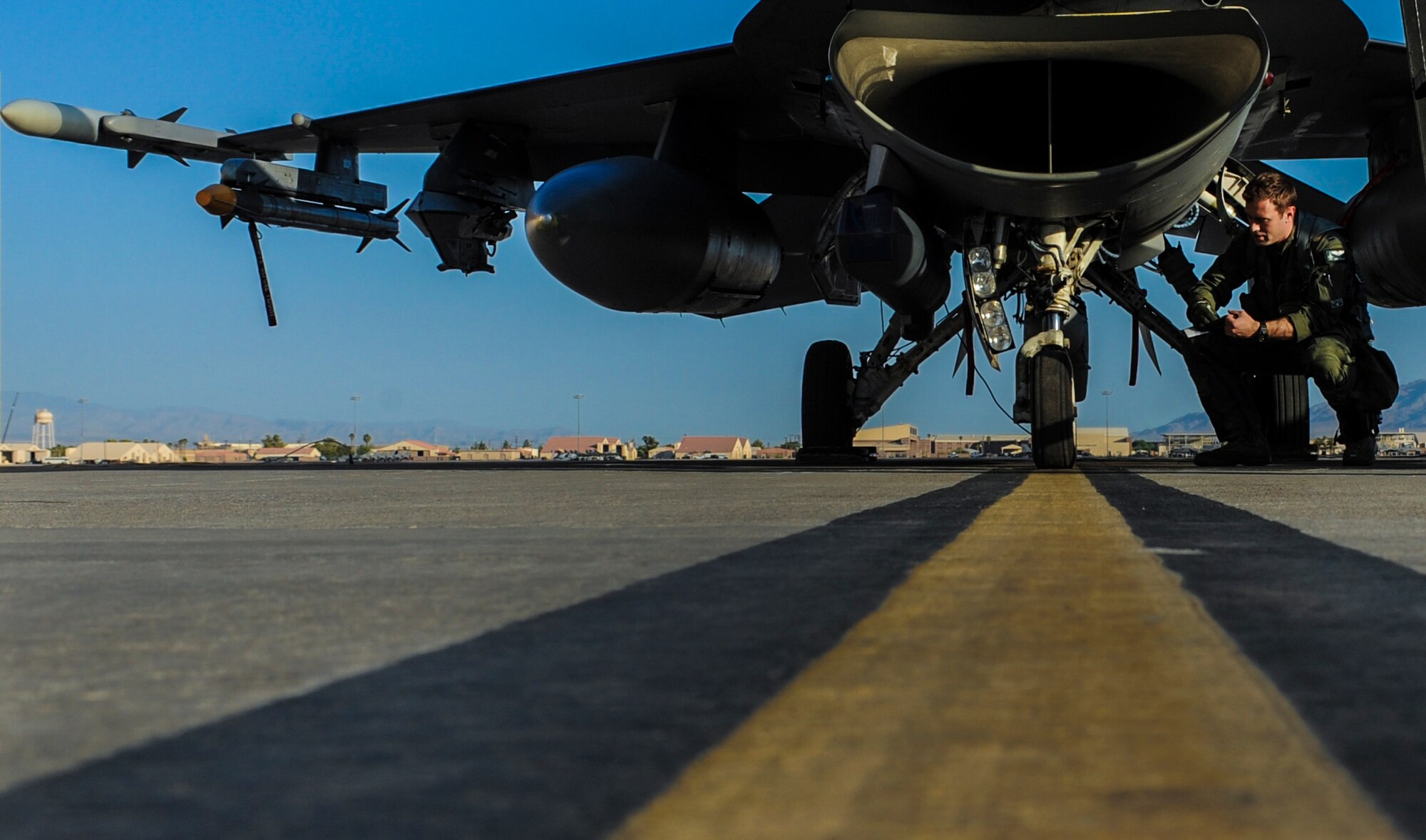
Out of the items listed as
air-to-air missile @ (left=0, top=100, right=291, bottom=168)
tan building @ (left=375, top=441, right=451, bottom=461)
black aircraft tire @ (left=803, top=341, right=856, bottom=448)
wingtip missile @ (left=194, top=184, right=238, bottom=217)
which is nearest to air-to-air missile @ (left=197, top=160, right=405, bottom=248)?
wingtip missile @ (left=194, top=184, right=238, bottom=217)

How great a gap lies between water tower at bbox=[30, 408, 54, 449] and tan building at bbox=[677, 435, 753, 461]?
45.5 meters

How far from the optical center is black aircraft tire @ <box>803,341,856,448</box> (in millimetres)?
12516

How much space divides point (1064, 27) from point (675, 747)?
6.67 metres

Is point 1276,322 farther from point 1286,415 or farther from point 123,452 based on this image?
point 123,452

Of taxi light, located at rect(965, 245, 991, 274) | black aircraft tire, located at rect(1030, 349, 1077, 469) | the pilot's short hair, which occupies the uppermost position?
the pilot's short hair

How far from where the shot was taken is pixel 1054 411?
7.62 metres

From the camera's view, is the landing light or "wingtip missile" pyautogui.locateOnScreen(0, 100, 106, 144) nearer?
the landing light

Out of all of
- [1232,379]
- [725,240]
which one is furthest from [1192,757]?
[725,240]

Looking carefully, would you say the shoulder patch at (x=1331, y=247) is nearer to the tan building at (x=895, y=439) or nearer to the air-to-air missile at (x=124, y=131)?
the air-to-air missile at (x=124, y=131)

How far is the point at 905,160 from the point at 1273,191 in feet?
7.40

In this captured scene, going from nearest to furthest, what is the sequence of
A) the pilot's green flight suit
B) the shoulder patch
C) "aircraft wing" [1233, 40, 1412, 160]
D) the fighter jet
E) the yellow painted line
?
the yellow painted line
the fighter jet
the shoulder patch
the pilot's green flight suit
"aircraft wing" [1233, 40, 1412, 160]

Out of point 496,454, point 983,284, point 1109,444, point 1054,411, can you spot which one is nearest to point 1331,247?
point 1054,411

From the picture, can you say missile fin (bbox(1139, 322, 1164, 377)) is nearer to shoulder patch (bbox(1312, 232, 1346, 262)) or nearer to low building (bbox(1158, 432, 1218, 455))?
shoulder patch (bbox(1312, 232, 1346, 262))

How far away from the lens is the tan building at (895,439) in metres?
77.4
